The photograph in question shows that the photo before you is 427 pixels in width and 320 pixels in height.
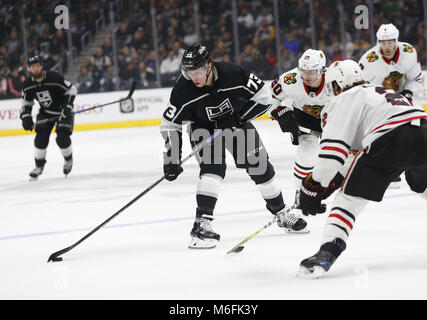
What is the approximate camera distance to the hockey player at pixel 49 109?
7234 millimetres

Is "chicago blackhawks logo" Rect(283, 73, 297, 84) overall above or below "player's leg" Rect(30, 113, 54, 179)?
above

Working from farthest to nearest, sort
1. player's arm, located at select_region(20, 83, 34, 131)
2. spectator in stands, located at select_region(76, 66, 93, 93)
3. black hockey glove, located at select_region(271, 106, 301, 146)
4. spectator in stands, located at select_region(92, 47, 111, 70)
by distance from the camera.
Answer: spectator in stands, located at select_region(92, 47, 111, 70) < spectator in stands, located at select_region(76, 66, 93, 93) < player's arm, located at select_region(20, 83, 34, 131) < black hockey glove, located at select_region(271, 106, 301, 146)

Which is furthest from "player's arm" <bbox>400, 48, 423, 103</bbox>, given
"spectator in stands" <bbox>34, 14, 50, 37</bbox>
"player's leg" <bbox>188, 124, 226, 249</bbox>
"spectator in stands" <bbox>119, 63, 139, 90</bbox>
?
"spectator in stands" <bbox>34, 14, 50, 37</bbox>

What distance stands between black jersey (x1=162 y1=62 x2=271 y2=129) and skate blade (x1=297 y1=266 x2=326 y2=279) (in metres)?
1.21

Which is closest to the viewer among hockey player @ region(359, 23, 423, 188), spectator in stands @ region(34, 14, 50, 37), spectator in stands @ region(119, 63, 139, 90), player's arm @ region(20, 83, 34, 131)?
hockey player @ region(359, 23, 423, 188)

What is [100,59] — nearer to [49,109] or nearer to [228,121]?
[49,109]

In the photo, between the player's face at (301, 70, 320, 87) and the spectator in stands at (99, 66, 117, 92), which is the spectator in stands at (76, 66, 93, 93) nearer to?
the spectator in stands at (99, 66, 117, 92)

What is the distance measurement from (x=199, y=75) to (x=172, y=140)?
413 millimetres

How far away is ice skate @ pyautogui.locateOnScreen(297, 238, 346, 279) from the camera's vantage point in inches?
117

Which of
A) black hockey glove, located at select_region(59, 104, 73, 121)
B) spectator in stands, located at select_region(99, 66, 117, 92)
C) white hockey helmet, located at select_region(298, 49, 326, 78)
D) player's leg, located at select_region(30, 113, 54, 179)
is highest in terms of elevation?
white hockey helmet, located at select_region(298, 49, 326, 78)

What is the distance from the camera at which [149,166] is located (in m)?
7.66

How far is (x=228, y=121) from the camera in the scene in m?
4.01

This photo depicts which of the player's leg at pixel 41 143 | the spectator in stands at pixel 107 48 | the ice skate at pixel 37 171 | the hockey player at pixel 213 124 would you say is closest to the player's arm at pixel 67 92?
A: the player's leg at pixel 41 143

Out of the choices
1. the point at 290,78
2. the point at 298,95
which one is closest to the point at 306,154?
the point at 298,95
